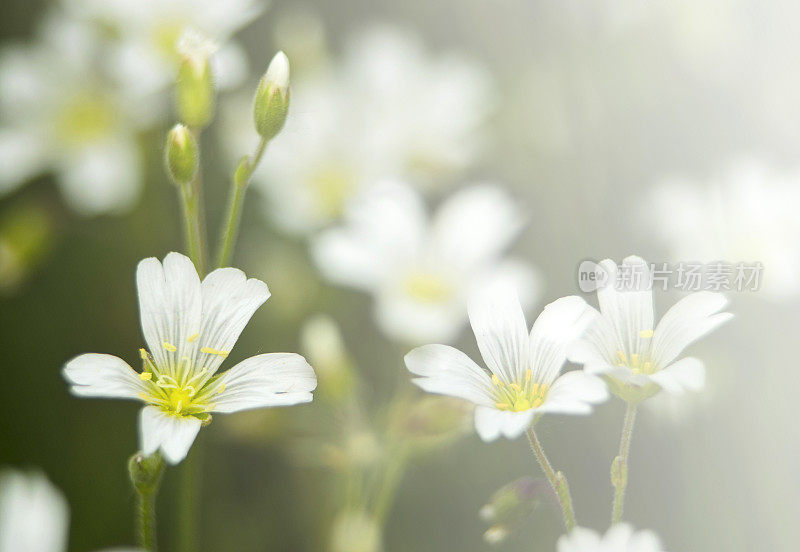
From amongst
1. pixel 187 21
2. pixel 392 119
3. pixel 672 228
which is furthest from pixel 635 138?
pixel 187 21

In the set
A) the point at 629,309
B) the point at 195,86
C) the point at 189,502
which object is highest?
the point at 195,86

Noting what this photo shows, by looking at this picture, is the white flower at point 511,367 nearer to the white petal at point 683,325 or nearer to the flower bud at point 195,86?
the white petal at point 683,325

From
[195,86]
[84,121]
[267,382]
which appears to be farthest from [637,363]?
[84,121]

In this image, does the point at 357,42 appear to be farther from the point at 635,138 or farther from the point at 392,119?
the point at 635,138

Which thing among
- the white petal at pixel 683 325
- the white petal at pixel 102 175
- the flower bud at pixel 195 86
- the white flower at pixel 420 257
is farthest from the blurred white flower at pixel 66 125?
the white petal at pixel 683 325

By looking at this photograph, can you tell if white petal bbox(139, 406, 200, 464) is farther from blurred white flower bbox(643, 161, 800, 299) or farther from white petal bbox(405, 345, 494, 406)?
blurred white flower bbox(643, 161, 800, 299)

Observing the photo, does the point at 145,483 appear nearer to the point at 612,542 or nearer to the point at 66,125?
the point at 612,542
